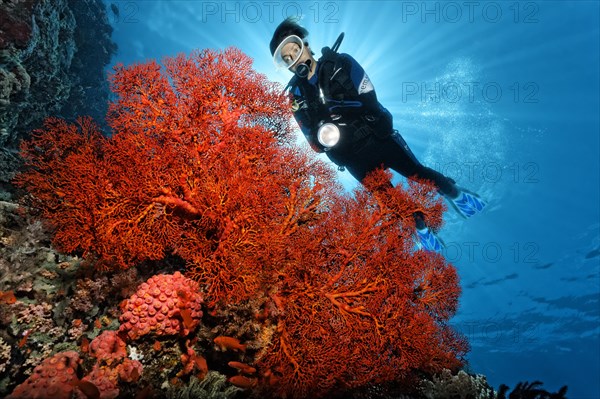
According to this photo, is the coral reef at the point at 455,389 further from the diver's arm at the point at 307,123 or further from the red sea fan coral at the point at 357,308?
the diver's arm at the point at 307,123

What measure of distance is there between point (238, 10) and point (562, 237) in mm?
46264

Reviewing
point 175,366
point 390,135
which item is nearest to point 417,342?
point 175,366

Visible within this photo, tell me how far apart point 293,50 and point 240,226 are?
5.70 metres

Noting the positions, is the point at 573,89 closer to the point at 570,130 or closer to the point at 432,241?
the point at 570,130

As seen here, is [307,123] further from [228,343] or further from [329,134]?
[228,343]

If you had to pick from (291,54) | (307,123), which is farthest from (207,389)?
(291,54)

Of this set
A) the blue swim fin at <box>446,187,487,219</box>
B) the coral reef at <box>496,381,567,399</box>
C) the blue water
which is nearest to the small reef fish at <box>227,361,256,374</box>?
the coral reef at <box>496,381,567,399</box>

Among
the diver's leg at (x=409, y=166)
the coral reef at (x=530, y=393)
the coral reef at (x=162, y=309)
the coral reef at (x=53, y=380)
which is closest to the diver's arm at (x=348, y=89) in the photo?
the diver's leg at (x=409, y=166)

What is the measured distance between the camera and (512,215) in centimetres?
3525

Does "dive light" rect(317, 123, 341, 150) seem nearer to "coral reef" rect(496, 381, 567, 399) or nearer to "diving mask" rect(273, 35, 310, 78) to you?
"diving mask" rect(273, 35, 310, 78)

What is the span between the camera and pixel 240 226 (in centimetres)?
348

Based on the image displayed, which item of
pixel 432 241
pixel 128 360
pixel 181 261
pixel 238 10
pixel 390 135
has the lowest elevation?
pixel 128 360

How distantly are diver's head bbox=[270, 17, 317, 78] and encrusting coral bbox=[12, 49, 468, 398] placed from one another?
3.18 meters

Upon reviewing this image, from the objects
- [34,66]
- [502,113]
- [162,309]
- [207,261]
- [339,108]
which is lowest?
[162,309]
